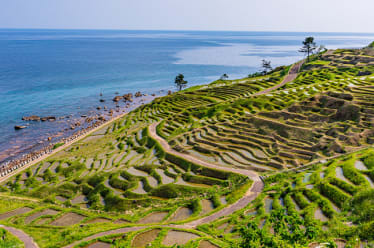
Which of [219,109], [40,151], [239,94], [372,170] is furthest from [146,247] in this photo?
[239,94]

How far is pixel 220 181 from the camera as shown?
46375 mm

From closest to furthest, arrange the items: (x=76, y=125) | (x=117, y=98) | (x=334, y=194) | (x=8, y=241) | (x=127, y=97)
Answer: (x=8, y=241) < (x=334, y=194) < (x=76, y=125) < (x=117, y=98) < (x=127, y=97)

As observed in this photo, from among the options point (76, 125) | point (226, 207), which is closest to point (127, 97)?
point (76, 125)

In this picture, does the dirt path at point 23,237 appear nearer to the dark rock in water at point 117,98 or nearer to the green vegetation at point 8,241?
the green vegetation at point 8,241

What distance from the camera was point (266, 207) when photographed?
121ft

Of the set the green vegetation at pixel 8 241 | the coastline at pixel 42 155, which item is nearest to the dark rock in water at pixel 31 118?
the coastline at pixel 42 155

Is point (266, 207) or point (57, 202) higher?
point (266, 207)

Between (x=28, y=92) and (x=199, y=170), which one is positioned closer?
(x=199, y=170)

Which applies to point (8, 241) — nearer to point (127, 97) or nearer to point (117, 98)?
point (117, 98)

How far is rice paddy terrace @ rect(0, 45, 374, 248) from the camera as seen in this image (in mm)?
30797

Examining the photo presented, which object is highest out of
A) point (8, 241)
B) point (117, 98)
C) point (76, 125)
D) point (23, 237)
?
point (117, 98)

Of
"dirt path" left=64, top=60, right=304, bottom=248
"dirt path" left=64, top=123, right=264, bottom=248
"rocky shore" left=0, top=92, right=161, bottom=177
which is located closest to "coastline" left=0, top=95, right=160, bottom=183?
"rocky shore" left=0, top=92, right=161, bottom=177

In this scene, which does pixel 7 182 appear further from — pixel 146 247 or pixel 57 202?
pixel 146 247

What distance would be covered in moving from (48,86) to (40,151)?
94659 mm
